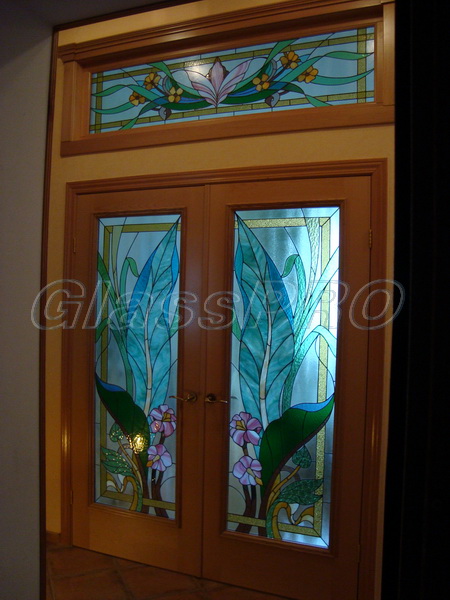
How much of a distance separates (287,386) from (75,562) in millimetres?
1689

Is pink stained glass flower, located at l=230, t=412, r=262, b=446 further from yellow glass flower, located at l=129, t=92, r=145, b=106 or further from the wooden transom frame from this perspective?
yellow glass flower, located at l=129, t=92, r=145, b=106

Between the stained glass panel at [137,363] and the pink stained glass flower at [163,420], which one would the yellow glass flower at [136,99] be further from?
the pink stained glass flower at [163,420]

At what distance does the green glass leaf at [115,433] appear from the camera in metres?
2.71

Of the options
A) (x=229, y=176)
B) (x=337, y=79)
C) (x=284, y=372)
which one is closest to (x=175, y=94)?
(x=229, y=176)

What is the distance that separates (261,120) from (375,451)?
1820 mm

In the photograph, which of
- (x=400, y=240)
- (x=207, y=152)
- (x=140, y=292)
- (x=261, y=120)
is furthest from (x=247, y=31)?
(x=400, y=240)

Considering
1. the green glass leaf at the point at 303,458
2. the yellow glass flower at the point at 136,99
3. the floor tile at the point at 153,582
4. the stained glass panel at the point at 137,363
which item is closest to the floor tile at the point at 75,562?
the floor tile at the point at 153,582

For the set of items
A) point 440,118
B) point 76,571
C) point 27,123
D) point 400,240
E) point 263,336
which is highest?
point 27,123

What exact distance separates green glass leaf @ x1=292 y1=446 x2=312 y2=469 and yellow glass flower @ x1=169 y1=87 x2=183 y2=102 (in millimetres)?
2099

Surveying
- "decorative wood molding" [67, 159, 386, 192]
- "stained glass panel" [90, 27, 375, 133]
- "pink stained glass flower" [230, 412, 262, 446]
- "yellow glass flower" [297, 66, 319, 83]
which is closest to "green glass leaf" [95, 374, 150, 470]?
"pink stained glass flower" [230, 412, 262, 446]

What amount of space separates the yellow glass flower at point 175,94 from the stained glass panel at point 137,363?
27.2 inches

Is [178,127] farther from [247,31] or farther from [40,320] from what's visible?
[40,320]

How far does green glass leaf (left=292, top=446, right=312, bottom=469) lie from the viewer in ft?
7.75

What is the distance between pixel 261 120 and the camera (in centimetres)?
237
